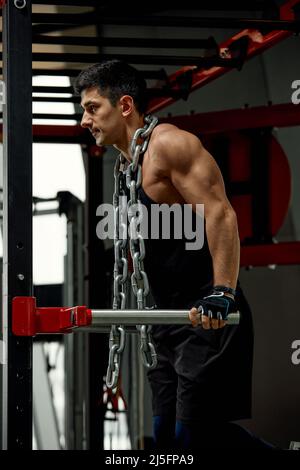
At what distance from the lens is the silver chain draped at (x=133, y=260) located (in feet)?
9.71

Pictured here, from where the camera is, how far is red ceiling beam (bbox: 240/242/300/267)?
15.6ft

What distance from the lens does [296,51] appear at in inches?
224

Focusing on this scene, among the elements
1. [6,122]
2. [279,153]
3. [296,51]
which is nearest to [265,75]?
[296,51]

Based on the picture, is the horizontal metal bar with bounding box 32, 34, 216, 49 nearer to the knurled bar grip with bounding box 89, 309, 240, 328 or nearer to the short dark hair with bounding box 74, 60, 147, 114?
the short dark hair with bounding box 74, 60, 147, 114

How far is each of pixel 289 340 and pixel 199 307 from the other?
3031 millimetres

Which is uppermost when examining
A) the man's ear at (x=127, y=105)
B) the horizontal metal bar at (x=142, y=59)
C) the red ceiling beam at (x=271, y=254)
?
the horizontal metal bar at (x=142, y=59)

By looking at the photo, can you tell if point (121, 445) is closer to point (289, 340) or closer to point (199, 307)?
point (289, 340)

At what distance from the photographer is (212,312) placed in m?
2.78

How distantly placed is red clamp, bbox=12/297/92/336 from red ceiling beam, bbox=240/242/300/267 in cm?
223

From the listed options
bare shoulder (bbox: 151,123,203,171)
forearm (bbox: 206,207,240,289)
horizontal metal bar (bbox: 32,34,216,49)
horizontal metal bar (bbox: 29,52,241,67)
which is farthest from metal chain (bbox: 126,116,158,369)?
horizontal metal bar (bbox: 29,52,241,67)

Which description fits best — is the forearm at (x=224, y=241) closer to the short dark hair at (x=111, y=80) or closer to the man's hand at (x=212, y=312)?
the man's hand at (x=212, y=312)

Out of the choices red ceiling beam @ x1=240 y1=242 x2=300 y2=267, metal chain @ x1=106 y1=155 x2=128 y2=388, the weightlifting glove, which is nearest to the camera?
the weightlifting glove

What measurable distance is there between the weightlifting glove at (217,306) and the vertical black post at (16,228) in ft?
1.72

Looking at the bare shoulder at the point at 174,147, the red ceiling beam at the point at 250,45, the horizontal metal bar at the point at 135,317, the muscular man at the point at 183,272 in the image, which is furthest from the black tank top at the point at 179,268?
the red ceiling beam at the point at 250,45
